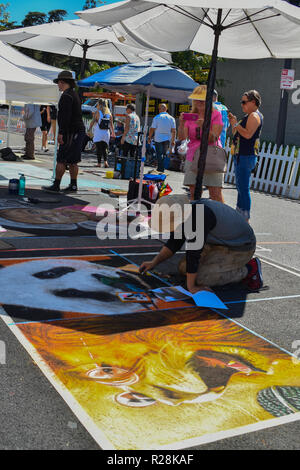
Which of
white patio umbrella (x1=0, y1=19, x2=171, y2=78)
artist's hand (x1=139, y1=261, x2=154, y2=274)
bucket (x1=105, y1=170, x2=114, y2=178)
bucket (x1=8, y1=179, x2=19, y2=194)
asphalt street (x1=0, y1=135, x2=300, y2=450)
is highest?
white patio umbrella (x1=0, y1=19, x2=171, y2=78)

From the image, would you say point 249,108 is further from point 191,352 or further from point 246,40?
point 191,352

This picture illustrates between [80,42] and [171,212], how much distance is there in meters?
10.2

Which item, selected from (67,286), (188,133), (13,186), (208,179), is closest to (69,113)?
(13,186)

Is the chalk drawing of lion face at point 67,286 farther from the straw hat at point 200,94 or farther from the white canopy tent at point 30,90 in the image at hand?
the white canopy tent at point 30,90

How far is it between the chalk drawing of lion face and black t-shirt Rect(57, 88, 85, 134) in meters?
4.45

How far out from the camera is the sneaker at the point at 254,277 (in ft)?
16.5

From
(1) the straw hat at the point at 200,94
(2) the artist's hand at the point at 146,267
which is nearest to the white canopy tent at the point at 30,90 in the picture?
(1) the straw hat at the point at 200,94

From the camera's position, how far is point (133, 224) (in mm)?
7414

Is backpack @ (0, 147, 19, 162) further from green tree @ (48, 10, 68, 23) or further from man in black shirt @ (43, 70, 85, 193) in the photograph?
green tree @ (48, 10, 68, 23)

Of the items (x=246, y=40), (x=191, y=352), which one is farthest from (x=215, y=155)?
(x=191, y=352)

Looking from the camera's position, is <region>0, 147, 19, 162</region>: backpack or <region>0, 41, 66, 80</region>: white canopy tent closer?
<region>0, 41, 66, 80</region>: white canopy tent

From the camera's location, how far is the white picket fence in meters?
13.0

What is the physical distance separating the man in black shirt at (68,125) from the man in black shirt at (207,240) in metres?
4.75

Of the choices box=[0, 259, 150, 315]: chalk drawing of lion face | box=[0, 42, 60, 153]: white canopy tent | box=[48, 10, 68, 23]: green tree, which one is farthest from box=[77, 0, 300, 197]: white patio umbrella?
box=[48, 10, 68, 23]: green tree
